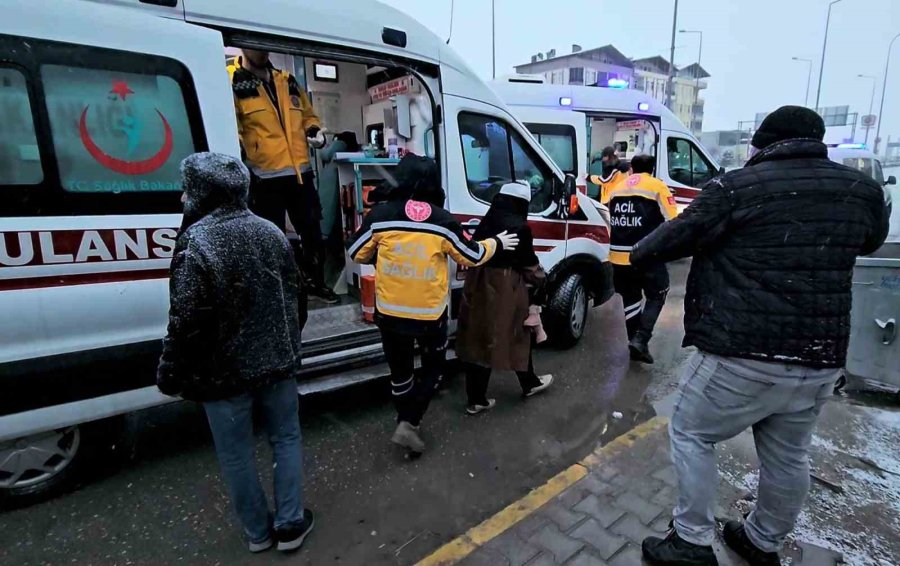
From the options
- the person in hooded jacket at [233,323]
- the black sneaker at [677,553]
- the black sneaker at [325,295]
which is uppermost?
the person in hooded jacket at [233,323]

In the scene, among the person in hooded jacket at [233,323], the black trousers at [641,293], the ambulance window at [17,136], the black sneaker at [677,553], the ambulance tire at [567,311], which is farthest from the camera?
the ambulance tire at [567,311]

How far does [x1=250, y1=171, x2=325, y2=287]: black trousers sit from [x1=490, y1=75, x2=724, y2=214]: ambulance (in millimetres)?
3935

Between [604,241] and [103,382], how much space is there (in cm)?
429

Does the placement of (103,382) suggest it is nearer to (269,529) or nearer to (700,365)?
(269,529)

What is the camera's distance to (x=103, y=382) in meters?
2.62

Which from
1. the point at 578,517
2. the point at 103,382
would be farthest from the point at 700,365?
the point at 103,382

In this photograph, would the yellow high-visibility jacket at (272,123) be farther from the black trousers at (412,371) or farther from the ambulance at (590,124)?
the ambulance at (590,124)

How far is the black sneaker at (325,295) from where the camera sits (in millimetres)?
4598

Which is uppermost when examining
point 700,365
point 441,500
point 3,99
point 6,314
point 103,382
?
point 3,99

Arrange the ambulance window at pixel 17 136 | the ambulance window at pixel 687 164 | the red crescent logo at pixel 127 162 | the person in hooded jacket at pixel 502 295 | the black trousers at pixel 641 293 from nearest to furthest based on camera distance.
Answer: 1. the ambulance window at pixel 17 136
2. the red crescent logo at pixel 127 162
3. the person in hooded jacket at pixel 502 295
4. the black trousers at pixel 641 293
5. the ambulance window at pixel 687 164

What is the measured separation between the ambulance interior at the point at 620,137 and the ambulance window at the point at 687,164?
403mm

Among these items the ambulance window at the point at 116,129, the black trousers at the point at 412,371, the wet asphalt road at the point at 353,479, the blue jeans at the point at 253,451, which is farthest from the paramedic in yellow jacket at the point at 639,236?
the ambulance window at the point at 116,129

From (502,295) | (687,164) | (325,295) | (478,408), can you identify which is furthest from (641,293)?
(687,164)

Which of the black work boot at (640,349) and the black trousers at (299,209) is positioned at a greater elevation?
the black trousers at (299,209)
